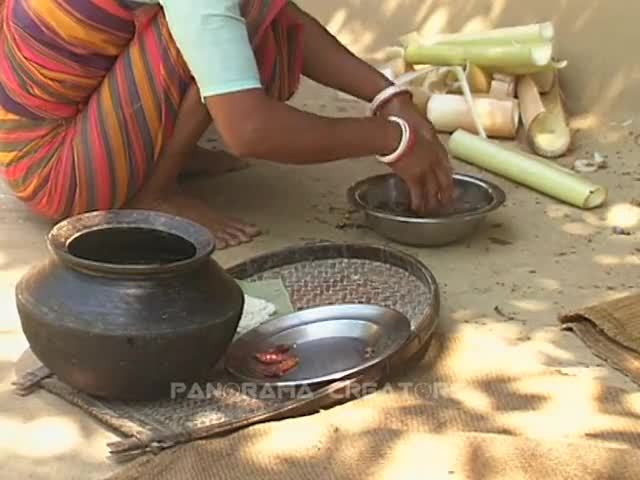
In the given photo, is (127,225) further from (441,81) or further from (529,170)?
(441,81)

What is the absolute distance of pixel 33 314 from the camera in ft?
6.05

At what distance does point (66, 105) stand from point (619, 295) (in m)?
1.18

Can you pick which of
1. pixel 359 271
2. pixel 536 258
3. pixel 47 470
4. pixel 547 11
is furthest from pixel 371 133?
pixel 547 11

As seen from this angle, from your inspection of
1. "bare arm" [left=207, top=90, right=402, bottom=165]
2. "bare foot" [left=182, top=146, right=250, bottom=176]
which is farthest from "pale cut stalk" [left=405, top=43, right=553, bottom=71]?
"bare arm" [left=207, top=90, right=402, bottom=165]

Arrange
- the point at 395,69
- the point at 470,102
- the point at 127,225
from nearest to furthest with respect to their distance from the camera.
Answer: the point at 127,225 → the point at 470,102 → the point at 395,69

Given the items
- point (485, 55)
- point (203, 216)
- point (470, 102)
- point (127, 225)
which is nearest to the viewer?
point (127, 225)

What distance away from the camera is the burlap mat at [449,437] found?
64.2 inches

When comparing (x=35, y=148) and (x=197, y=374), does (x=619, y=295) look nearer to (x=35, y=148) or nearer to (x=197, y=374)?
(x=197, y=374)

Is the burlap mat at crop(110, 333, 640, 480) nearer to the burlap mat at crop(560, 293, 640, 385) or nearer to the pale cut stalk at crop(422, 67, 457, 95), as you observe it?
the burlap mat at crop(560, 293, 640, 385)

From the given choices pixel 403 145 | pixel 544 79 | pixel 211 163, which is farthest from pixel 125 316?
pixel 544 79

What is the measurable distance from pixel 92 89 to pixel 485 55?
4.43ft

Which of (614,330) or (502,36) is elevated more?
(502,36)

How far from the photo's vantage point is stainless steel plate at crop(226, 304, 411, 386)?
2012mm

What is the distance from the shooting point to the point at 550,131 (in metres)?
3.32
